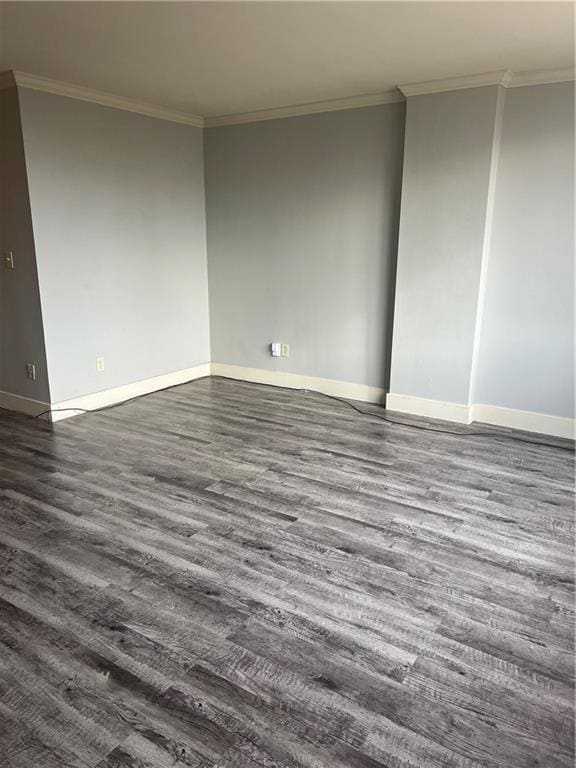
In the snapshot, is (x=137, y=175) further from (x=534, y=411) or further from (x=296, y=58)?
(x=534, y=411)

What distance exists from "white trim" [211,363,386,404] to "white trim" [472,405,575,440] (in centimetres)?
84

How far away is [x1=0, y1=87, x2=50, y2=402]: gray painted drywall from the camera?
3768 mm

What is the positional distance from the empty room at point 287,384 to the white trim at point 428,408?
0.02 metres

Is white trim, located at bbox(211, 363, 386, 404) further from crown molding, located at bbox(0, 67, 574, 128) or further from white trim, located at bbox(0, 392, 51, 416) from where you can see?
crown molding, located at bbox(0, 67, 574, 128)

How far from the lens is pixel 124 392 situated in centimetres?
475

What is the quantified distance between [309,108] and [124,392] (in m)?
2.83

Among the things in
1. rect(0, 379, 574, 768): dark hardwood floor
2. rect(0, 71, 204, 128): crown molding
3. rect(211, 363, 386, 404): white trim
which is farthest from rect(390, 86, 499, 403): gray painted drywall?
rect(0, 71, 204, 128): crown molding

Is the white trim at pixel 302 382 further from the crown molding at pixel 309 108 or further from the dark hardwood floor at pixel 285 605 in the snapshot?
the crown molding at pixel 309 108

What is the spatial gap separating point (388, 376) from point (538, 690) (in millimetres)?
3076

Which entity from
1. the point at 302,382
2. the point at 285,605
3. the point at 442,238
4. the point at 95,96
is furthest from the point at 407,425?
the point at 95,96

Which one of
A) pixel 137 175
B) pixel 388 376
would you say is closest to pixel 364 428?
pixel 388 376

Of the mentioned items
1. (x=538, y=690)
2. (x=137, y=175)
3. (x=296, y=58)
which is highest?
(x=296, y=58)

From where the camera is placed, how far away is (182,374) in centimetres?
537

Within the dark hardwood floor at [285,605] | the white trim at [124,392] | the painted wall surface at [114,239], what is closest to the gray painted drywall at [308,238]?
the painted wall surface at [114,239]
